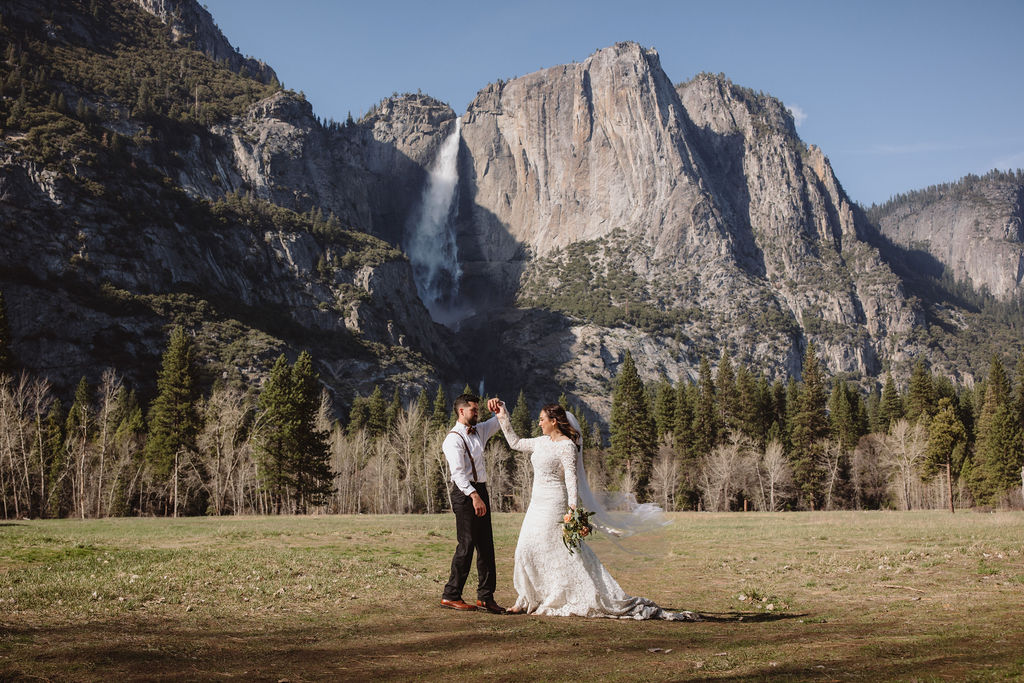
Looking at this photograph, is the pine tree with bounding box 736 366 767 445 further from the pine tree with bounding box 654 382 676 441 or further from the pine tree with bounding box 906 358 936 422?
the pine tree with bounding box 906 358 936 422

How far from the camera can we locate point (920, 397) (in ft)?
249

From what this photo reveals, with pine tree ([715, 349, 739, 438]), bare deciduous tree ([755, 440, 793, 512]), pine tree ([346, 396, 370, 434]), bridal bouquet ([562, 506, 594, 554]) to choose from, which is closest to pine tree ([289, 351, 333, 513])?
pine tree ([346, 396, 370, 434])

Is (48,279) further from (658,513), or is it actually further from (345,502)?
(658,513)

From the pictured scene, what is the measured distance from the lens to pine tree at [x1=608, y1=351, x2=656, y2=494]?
7819 centimetres

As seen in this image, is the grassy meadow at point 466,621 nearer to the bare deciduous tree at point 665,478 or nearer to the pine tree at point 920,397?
the bare deciduous tree at point 665,478

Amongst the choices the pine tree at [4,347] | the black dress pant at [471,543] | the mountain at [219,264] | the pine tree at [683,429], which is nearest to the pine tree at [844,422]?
the pine tree at [683,429]

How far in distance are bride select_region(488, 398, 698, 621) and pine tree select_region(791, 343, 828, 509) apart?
231 ft

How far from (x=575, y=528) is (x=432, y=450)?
60.6m

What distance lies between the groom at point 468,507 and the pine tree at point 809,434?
7093 cm

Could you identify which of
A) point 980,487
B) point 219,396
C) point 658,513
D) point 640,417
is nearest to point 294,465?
point 219,396

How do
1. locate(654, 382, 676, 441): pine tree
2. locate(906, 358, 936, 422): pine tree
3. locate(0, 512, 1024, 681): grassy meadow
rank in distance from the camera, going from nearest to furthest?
locate(0, 512, 1024, 681): grassy meadow < locate(906, 358, 936, 422): pine tree < locate(654, 382, 676, 441): pine tree

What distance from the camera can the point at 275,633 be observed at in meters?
8.34

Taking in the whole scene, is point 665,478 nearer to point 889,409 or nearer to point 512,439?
point 889,409

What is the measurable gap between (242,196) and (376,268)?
3493cm
